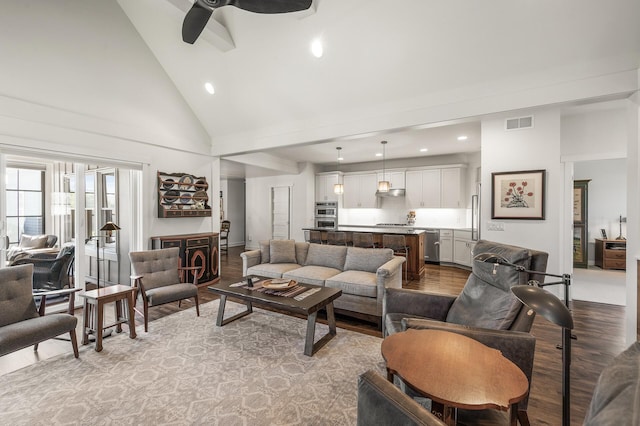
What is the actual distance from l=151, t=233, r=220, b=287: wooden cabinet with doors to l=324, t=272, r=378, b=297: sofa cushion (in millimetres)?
2610

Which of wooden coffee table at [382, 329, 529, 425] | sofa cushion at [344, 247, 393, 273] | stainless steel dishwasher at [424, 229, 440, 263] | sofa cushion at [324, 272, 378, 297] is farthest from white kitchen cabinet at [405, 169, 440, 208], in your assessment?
wooden coffee table at [382, 329, 529, 425]

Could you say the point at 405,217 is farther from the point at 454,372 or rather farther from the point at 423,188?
the point at 454,372

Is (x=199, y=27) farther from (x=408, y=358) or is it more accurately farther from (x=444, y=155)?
(x=444, y=155)

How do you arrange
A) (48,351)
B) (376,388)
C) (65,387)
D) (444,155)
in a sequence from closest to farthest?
1. (376,388)
2. (65,387)
3. (48,351)
4. (444,155)

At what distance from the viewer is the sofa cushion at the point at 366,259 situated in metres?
3.92

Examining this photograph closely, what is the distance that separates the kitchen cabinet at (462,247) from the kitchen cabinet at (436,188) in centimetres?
82

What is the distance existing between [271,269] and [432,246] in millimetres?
4618

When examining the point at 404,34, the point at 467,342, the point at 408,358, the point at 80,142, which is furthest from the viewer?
the point at 80,142

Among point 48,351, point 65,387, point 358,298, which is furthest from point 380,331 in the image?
point 48,351

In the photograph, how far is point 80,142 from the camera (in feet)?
12.7

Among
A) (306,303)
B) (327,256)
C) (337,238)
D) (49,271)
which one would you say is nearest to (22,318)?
(49,271)

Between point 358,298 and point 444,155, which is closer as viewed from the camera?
point 358,298

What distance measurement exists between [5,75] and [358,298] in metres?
4.76

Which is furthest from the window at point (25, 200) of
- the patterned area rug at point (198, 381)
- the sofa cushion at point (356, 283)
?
the sofa cushion at point (356, 283)
